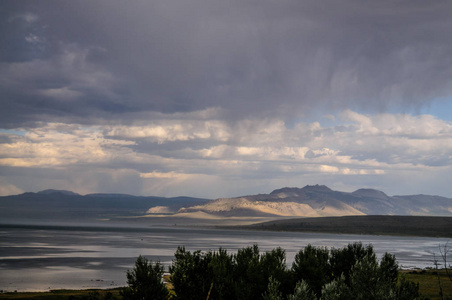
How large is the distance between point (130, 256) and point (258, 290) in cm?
9027

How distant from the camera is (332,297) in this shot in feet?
117

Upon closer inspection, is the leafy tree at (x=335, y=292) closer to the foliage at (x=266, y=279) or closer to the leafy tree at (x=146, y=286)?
the foliage at (x=266, y=279)

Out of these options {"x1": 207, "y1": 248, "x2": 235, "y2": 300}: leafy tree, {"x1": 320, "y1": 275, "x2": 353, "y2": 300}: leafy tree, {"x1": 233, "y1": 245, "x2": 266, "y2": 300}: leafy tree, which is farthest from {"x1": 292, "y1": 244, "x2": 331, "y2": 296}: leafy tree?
{"x1": 320, "y1": 275, "x2": 353, "y2": 300}: leafy tree

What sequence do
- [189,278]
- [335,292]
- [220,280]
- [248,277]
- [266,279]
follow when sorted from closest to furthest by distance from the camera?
[335,292] → [189,278] → [220,280] → [266,279] → [248,277]

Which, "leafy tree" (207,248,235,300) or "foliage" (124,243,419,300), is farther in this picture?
"leafy tree" (207,248,235,300)

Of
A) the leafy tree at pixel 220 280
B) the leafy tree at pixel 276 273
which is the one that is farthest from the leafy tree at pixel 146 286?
the leafy tree at pixel 276 273

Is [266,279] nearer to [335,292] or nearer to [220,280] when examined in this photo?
[220,280]

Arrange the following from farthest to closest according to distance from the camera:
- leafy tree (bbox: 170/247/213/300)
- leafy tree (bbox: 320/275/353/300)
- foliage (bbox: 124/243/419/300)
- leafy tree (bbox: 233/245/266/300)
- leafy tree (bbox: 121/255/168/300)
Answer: leafy tree (bbox: 233/245/266/300) < leafy tree (bbox: 170/247/213/300) < leafy tree (bbox: 121/255/168/300) < foliage (bbox: 124/243/419/300) < leafy tree (bbox: 320/275/353/300)

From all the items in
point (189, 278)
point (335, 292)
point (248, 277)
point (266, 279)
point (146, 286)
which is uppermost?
point (335, 292)

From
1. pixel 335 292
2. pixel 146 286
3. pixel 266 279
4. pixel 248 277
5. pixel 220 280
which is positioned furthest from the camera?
pixel 248 277

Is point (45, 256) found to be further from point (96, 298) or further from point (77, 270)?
point (96, 298)

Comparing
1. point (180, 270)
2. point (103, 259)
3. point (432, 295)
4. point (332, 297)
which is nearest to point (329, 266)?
point (432, 295)

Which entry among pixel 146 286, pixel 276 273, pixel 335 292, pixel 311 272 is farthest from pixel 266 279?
pixel 335 292

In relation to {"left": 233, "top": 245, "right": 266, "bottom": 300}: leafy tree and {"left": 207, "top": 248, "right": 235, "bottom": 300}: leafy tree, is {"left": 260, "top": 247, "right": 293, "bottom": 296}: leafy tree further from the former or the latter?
{"left": 207, "top": 248, "right": 235, "bottom": 300}: leafy tree
